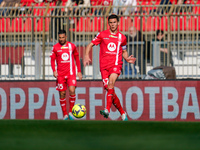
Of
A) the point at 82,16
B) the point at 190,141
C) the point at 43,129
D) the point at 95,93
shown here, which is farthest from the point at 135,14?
the point at 190,141

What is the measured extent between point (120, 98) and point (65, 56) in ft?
5.62

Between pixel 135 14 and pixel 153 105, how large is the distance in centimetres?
213

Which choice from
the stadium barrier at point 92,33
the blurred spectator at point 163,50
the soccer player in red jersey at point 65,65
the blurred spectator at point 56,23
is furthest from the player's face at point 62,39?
the blurred spectator at point 163,50

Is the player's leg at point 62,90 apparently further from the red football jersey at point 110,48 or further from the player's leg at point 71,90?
the red football jersey at point 110,48

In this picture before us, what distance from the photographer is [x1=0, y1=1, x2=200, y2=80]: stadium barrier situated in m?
12.2

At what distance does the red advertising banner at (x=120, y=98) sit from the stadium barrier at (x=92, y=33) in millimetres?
221

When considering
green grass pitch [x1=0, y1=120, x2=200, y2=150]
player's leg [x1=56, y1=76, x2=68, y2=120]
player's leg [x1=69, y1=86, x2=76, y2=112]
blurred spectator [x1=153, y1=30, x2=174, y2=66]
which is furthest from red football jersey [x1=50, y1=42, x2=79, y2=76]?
green grass pitch [x1=0, y1=120, x2=200, y2=150]

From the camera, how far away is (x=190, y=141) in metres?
5.28

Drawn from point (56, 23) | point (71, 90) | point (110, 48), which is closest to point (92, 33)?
point (56, 23)

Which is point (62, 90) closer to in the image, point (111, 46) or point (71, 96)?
point (71, 96)

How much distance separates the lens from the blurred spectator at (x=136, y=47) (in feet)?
40.1

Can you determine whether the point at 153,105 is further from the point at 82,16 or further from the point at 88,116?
the point at 82,16

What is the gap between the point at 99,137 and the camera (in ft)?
18.5

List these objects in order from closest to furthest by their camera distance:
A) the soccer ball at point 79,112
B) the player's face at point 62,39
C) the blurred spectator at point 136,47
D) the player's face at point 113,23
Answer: the player's face at point 113,23, the soccer ball at point 79,112, the player's face at point 62,39, the blurred spectator at point 136,47
